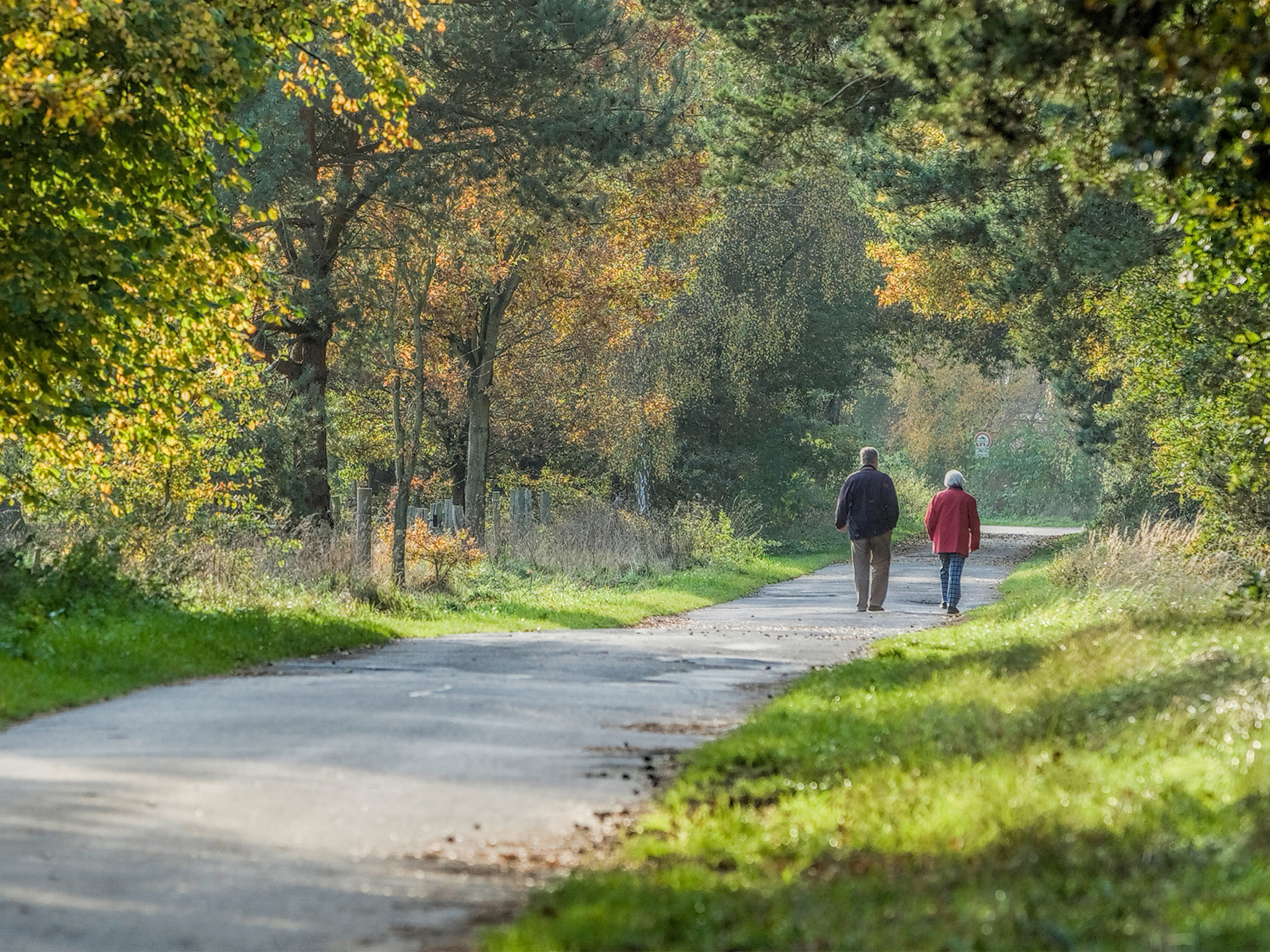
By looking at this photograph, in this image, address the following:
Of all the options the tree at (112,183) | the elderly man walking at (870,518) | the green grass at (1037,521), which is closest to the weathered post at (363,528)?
the elderly man walking at (870,518)

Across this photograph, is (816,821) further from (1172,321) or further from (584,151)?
(584,151)

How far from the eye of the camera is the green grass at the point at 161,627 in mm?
12398

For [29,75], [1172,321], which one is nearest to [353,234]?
[1172,321]

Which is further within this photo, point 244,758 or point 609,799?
point 244,758

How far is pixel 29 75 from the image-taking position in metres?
12.5

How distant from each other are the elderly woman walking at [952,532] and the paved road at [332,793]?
891cm

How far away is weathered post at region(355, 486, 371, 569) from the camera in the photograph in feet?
80.0

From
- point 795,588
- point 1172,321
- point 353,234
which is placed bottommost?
point 795,588

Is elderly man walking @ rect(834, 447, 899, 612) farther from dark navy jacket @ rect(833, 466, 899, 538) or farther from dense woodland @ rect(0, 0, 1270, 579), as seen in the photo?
dense woodland @ rect(0, 0, 1270, 579)

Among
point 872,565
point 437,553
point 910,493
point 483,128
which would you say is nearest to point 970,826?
point 872,565

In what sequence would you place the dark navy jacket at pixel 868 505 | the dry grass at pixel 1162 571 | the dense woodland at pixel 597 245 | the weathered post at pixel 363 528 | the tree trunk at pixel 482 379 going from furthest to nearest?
the tree trunk at pixel 482 379 → the weathered post at pixel 363 528 → the dark navy jacket at pixel 868 505 → the dry grass at pixel 1162 571 → the dense woodland at pixel 597 245

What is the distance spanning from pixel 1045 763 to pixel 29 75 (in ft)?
29.4

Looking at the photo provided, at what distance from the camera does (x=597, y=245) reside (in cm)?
3838

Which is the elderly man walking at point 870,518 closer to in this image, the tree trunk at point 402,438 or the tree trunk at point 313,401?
the tree trunk at point 402,438
